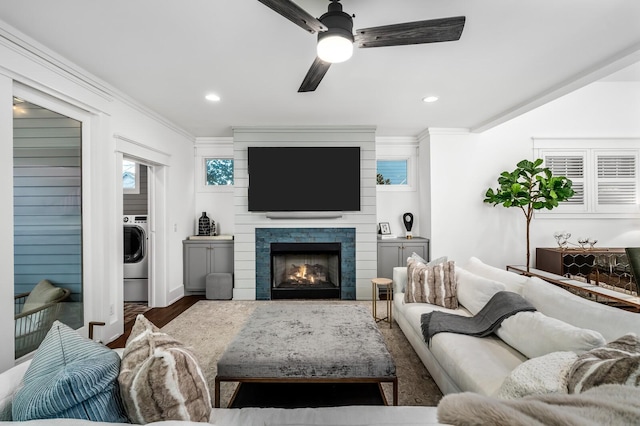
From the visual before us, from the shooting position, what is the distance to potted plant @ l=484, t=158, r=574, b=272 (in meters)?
3.96

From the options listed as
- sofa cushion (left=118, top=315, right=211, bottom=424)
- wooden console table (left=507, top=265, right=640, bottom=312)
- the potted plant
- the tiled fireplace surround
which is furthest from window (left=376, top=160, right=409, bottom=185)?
sofa cushion (left=118, top=315, right=211, bottom=424)

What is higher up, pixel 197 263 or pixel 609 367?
pixel 609 367

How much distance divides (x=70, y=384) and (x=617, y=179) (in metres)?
6.69

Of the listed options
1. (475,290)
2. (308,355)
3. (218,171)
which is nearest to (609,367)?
(308,355)

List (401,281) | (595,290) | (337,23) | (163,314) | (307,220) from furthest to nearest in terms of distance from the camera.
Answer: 1. (307,220)
2. (163,314)
3. (401,281)
4. (595,290)
5. (337,23)

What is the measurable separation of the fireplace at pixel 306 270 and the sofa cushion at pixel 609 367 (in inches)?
133

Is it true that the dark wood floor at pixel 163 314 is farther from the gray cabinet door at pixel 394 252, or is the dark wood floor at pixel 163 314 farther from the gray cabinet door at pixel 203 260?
the gray cabinet door at pixel 394 252

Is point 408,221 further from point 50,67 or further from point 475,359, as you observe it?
point 50,67

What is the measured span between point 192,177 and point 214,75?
262 centimetres

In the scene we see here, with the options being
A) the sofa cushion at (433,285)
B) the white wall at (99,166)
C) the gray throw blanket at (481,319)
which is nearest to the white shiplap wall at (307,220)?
the white wall at (99,166)

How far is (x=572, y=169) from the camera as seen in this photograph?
4.61m

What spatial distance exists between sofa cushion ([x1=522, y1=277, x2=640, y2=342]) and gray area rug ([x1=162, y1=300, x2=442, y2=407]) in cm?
94

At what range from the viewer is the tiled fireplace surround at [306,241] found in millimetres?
4328

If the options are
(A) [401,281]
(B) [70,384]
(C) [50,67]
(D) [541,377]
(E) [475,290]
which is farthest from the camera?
(A) [401,281]
